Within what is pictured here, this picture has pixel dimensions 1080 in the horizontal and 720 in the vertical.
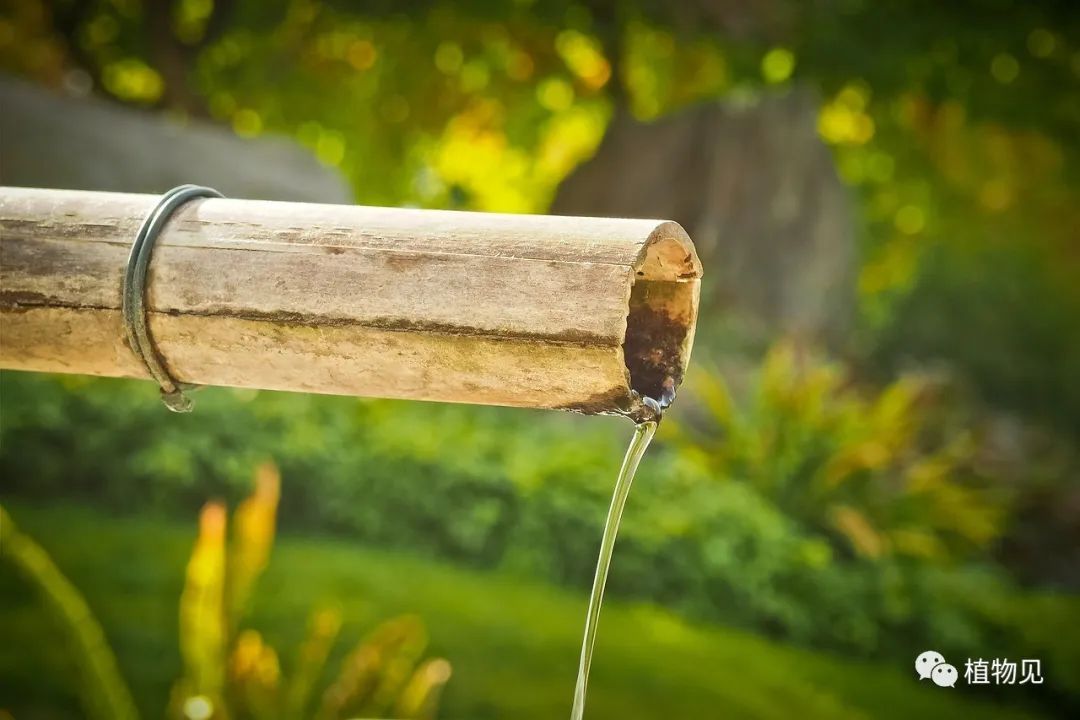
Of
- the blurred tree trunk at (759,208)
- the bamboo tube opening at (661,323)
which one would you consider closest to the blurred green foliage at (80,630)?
the bamboo tube opening at (661,323)

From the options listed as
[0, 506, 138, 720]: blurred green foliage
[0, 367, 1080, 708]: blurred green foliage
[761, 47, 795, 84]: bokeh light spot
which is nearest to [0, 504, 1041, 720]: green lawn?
[0, 506, 138, 720]: blurred green foliage

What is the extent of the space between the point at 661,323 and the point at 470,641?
2.94m

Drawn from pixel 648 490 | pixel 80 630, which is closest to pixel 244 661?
pixel 80 630

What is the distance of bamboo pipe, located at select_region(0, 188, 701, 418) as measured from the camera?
1.19m

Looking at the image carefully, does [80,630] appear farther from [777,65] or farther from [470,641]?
[777,65]

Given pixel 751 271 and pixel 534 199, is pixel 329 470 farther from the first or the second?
pixel 534 199

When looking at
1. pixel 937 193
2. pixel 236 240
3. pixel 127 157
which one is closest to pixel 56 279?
pixel 236 240

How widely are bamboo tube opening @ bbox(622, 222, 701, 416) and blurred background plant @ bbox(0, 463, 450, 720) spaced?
6.39 feet

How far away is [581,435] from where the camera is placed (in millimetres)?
6090

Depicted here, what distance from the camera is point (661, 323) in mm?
1380

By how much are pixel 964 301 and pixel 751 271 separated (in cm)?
319

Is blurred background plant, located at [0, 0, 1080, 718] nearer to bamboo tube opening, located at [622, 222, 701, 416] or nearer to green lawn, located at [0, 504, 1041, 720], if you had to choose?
green lawn, located at [0, 504, 1041, 720]

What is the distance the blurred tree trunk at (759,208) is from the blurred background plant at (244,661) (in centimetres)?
463

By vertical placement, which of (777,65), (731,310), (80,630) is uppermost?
(777,65)
